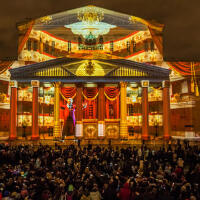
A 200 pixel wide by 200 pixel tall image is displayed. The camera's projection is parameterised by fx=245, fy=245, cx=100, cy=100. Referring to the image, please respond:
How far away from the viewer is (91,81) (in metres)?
31.5

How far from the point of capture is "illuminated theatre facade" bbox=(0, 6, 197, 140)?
31.1 m

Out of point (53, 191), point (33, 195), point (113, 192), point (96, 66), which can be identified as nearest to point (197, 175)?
point (113, 192)

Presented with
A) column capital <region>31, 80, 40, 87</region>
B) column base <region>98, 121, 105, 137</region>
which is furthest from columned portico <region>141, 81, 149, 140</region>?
column capital <region>31, 80, 40, 87</region>

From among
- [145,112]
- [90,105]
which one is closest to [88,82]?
[90,105]

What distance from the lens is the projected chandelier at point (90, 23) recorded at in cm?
3391

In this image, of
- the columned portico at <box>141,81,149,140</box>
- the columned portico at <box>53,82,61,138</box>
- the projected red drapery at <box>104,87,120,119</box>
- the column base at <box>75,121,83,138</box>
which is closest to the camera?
the columned portico at <box>141,81,149,140</box>

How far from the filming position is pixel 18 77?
102 ft

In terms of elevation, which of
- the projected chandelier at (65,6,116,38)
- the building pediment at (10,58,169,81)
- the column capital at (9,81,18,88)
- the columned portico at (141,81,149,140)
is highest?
the projected chandelier at (65,6,116,38)

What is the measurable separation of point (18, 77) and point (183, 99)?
2187 centimetres

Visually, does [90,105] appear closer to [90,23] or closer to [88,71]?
[88,71]

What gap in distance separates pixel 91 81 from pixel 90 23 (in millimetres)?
9599

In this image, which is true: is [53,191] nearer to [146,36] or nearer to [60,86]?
[60,86]

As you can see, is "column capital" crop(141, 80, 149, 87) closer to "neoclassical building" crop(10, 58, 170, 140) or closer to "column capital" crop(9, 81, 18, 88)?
"neoclassical building" crop(10, 58, 170, 140)

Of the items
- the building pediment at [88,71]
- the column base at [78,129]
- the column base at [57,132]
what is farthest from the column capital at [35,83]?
the column base at [78,129]
